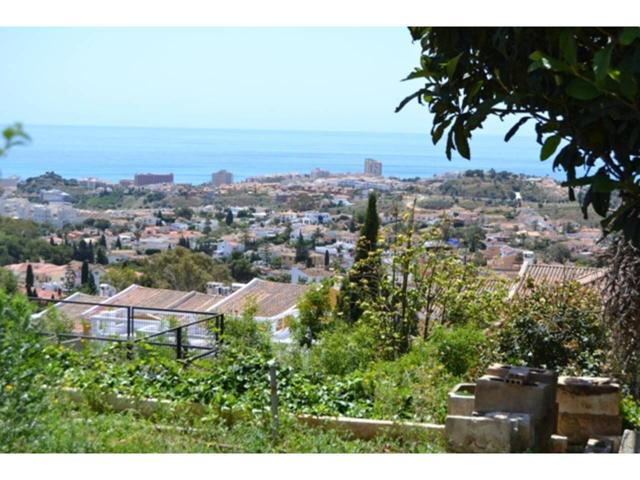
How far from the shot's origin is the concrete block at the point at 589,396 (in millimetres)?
4312

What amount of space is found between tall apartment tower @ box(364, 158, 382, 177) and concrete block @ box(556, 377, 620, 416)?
8345 millimetres

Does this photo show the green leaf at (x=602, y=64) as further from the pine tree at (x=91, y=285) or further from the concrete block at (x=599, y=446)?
the pine tree at (x=91, y=285)

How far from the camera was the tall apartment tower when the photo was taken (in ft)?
41.3

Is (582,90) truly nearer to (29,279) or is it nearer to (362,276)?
(362,276)

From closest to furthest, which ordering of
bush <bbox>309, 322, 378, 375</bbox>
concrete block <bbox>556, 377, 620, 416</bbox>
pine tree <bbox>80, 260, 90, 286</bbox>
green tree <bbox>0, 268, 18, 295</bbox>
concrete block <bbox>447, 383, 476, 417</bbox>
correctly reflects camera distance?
concrete block <bbox>447, 383, 476, 417</bbox> → concrete block <bbox>556, 377, 620, 416</bbox> → bush <bbox>309, 322, 378, 375</bbox> → green tree <bbox>0, 268, 18, 295</bbox> → pine tree <bbox>80, 260, 90, 286</bbox>

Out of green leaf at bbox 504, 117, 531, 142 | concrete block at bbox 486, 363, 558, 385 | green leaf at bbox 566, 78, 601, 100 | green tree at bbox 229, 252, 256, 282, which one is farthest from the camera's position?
green tree at bbox 229, 252, 256, 282

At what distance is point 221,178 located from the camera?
505 inches

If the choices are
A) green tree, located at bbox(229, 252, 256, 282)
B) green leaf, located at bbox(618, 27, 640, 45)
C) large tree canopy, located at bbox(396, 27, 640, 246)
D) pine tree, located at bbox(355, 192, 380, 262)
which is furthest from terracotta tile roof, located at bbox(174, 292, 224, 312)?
green leaf, located at bbox(618, 27, 640, 45)

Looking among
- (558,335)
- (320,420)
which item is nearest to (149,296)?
(558,335)

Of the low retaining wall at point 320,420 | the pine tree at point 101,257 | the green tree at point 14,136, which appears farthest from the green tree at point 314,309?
the green tree at point 14,136

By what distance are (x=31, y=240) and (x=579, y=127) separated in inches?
324

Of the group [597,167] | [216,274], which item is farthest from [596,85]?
[216,274]

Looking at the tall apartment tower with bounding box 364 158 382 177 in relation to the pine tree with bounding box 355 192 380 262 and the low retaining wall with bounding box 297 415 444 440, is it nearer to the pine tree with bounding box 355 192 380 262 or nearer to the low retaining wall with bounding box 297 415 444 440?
the pine tree with bounding box 355 192 380 262

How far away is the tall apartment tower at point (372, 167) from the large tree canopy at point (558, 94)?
9.88 m
